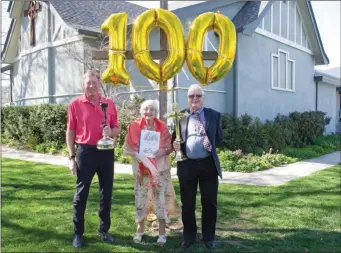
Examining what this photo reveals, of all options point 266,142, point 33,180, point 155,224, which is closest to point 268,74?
point 266,142

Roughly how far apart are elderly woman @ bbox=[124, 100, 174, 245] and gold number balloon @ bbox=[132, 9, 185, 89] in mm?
437

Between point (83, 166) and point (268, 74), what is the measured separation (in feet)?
40.0

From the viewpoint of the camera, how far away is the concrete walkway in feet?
27.1

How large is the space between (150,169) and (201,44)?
160cm

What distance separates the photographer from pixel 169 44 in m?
4.51

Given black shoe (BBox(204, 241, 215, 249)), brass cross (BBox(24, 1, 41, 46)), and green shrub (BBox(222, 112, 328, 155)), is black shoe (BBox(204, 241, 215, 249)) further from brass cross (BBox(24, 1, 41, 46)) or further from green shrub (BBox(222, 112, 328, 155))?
brass cross (BBox(24, 1, 41, 46))

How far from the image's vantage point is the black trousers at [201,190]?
4238 mm

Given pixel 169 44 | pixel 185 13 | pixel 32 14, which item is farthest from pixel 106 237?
pixel 32 14

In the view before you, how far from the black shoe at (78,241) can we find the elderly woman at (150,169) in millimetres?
633

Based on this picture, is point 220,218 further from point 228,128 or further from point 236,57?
point 236,57

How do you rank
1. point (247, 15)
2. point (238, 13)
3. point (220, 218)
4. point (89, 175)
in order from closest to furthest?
point (89, 175)
point (220, 218)
point (247, 15)
point (238, 13)

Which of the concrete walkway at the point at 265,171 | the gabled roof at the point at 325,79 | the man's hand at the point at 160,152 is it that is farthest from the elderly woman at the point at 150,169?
the gabled roof at the point at 325,79

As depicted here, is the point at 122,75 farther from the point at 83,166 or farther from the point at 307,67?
the point at 307,67

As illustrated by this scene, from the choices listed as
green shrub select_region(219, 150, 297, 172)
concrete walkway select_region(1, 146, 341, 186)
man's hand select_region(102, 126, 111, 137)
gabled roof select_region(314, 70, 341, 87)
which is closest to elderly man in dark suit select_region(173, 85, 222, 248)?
man's hand select_region(102, 126, 111, 137)
